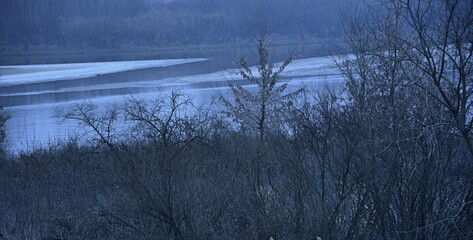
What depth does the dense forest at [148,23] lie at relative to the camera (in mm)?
84438

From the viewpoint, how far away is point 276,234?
634cm

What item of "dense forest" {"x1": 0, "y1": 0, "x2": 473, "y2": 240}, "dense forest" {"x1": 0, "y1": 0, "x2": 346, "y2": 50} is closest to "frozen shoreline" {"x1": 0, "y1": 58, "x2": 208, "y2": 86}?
"dense forest" {"x1": 0, "y1": 0, "x2": 346, "y2": 50}

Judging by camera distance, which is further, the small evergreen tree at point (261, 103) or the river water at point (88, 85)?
the river water at point (88, 85)

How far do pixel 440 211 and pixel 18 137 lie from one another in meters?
17.8

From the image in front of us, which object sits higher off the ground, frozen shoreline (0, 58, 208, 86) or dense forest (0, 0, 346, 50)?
dense forest (0, 0, 346, 50)

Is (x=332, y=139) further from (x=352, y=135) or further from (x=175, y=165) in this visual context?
(x=175, y=165)

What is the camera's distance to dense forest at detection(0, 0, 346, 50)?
3324 inches

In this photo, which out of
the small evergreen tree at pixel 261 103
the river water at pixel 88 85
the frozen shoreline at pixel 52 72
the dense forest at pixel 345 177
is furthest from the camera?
the frozen shoreline at pixel 52 72

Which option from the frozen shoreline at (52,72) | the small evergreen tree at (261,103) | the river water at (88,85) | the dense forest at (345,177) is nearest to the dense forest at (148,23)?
the frozen shoreline at (52,72)

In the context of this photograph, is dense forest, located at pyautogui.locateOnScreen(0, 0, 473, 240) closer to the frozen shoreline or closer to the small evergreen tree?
the small evergreen tree

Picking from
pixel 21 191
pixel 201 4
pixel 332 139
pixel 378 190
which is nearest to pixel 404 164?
pixel 378 190

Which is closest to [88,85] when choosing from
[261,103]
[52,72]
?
[52,72]

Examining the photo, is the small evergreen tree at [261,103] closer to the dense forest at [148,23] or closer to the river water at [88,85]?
the river water at [88,85]

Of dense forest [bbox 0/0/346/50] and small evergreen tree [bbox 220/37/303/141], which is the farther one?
dense forest [bbox 0/0/346/50]
